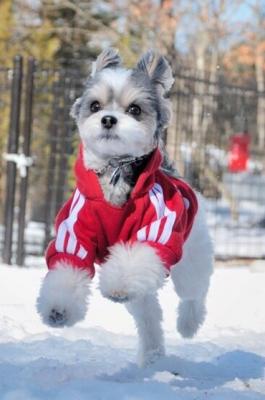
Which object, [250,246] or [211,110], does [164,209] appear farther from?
[250,246]

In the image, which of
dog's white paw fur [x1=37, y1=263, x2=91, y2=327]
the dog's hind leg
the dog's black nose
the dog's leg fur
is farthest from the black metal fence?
the dog's black nose

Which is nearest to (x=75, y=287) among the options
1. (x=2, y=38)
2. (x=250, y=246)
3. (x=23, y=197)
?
(x=23, y=197)

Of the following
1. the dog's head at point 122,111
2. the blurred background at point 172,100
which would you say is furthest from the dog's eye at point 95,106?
the blurred background at point 172,100

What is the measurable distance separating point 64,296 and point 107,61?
3.84ft

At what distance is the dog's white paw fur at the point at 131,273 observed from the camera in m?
2.95

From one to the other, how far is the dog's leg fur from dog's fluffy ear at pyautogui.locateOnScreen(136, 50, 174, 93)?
0.86 meters

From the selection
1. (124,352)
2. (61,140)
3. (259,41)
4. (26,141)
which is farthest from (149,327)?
(259,41)

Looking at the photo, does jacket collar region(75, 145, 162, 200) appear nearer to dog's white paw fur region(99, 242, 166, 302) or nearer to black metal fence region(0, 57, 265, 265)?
dog's white paw fur region(99, 242, 166, 302)

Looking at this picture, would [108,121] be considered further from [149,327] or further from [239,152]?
[239,152]

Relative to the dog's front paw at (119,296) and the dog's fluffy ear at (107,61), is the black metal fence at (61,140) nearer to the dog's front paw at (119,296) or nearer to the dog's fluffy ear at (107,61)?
the dog's fluffy ear at (107,61)

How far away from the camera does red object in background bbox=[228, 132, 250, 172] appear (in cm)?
1144

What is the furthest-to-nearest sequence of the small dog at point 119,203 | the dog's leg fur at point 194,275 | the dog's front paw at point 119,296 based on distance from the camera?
1. the dog's leg fur at point 194,275
2. the small dog at point 119,203
3. the dog's front paw at point 119,296

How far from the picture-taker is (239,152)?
38.2 ft

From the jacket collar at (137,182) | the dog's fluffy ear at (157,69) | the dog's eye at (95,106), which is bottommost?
the jacket collar at (137,182)
